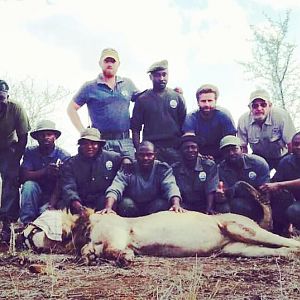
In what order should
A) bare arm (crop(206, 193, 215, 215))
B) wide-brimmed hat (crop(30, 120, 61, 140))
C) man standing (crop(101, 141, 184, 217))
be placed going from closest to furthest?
man standing (crop(101, 141, 184, 217)) < bare arm (crop(206, 193, 215, 215)) < wide-brimmed hat (crop(30, 120, 61, 140))

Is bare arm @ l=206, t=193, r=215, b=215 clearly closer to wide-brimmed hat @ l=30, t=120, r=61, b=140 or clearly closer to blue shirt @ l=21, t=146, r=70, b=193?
blue shirt @ l=21, t=146, r=70, b=193

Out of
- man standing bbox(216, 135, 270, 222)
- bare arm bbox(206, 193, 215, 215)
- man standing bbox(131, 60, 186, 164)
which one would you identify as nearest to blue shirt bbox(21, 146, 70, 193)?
man standing bbox(131, 60, 186, 164)

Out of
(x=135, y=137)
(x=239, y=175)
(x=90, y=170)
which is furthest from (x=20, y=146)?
(x=239, y=175)

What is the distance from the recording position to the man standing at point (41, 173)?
612 centimetres

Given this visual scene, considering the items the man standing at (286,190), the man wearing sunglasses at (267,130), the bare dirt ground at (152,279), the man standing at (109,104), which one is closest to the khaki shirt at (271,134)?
the man wearing sunglasses at (267,130)

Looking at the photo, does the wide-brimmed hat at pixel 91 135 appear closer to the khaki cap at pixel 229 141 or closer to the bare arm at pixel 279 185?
the khaki cap at pixel 229 141

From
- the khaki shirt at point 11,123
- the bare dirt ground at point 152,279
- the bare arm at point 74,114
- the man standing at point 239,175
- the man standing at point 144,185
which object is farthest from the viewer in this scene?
the bare arm at point 74,114

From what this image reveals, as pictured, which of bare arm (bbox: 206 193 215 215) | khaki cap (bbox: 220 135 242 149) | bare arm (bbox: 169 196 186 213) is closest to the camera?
bare arm (bbox: 169 196 186 213)

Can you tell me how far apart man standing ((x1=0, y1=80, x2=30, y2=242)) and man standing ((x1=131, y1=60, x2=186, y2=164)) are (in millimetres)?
1436

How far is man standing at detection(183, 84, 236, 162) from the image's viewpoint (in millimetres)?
6602

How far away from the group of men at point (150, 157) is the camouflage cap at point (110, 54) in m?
0.02

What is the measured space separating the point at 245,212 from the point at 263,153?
1039mm

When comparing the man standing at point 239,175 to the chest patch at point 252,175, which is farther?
the chest patch at point 252,175

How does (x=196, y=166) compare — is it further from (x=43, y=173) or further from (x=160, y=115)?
(x=43, y=173)
